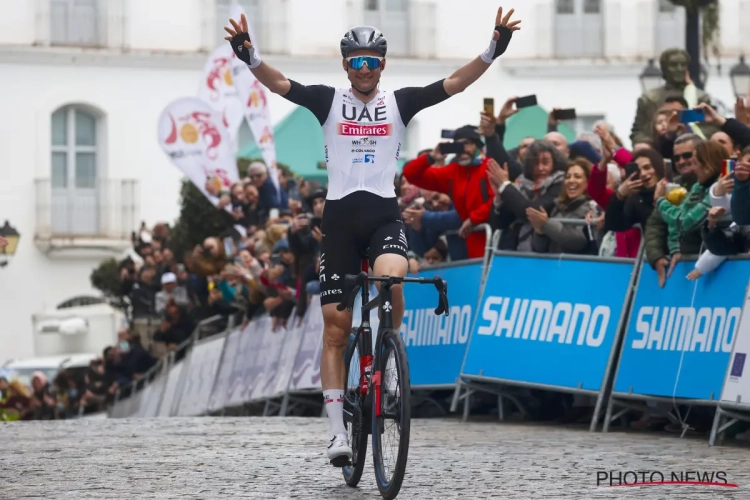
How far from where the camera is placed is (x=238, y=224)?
22516mm

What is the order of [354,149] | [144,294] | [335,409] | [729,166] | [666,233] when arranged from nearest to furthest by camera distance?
[335,409] → [354,149] → [729,166] → [666,233] → [144,294]

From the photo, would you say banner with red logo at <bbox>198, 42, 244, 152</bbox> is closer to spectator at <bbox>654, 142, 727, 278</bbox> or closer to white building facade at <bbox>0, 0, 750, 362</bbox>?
spectator at <bbox>654, 142, 727, 278</bbox>

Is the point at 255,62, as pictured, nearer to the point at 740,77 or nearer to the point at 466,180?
the point at 466,180

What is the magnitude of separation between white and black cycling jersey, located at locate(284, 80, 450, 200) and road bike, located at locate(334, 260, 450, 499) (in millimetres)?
598

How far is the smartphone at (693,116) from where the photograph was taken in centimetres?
1187

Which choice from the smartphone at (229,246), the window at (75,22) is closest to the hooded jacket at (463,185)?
the smartphone at (229,246)

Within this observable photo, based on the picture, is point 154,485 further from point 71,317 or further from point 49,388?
point 71,317

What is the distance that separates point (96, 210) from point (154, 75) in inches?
136

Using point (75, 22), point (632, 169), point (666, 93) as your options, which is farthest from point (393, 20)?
point (632, 169)

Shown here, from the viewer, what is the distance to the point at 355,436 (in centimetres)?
899

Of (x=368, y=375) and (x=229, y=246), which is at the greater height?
(x=229, y=246)

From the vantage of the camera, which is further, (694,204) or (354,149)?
(694,204)

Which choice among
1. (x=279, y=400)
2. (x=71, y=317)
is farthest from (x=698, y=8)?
(x=71, y=317)

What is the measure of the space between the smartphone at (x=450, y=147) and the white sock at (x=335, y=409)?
527 cm
